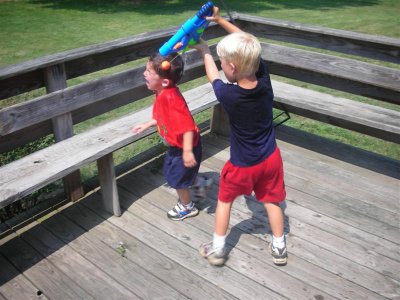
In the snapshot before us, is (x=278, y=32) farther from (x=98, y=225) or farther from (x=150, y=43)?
(x=98, y=225)

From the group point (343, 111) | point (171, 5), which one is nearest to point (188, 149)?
point (343, 111)

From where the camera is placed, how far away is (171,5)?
17.3m

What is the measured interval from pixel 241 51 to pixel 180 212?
1.58 meters

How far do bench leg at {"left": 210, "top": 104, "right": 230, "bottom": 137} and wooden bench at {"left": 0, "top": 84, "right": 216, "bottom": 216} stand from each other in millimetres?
867

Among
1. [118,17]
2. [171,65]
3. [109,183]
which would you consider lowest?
[118,17]

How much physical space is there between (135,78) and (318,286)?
7.57ft

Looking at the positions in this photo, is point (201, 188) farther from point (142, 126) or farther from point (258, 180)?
point (258, 180)

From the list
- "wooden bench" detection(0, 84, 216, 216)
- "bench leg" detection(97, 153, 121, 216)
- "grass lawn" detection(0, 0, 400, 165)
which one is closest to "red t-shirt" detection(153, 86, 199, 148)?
"wooden bench" detection(0, 84, 216, 216)

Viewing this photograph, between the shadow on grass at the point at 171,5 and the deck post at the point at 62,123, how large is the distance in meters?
13.0

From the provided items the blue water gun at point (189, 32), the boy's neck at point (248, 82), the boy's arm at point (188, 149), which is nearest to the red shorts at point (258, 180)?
the boy's arm at point (188, 149)

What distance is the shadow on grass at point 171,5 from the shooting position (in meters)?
16.3

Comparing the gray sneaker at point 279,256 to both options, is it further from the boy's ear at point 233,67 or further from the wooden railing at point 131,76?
the wooden railing at point 131,76

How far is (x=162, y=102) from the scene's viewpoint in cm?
291

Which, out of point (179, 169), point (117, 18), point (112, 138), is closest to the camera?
point (179, 169)
